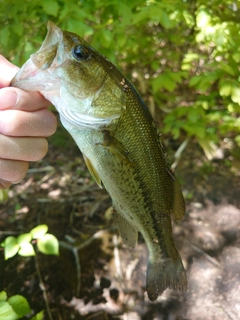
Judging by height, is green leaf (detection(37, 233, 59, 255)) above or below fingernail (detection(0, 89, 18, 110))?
below

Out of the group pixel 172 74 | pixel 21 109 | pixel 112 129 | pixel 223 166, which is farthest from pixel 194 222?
pixel 21 109

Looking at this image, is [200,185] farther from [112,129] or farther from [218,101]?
[112,129]

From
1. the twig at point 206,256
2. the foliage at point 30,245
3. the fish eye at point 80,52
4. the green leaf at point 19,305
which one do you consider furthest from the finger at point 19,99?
the twig at point 206,256

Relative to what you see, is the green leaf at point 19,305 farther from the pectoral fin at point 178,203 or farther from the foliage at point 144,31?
the foliage at point 144,31

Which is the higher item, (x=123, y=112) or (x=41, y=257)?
(x=123, y=112)

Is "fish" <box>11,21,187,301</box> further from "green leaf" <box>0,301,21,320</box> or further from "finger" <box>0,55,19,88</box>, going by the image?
"green leaf" <box>0,301,21,320</box>

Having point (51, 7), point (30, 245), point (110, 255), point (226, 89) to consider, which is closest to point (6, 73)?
point (51, 7)

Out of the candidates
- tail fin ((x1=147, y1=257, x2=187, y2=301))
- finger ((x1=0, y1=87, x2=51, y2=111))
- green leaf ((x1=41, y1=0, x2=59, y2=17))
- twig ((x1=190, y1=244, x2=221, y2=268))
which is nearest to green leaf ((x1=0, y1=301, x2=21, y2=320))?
tail fin ((x1=147, y1=257, x2=187, y2=301))
